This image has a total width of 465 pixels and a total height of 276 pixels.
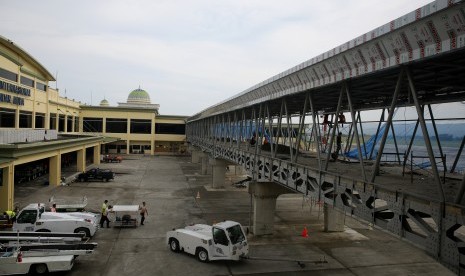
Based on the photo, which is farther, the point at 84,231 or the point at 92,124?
the point at 92,124

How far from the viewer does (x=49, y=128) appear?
5672 cm

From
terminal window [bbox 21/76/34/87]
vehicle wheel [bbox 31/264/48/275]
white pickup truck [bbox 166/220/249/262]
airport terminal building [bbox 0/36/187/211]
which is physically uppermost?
terminal window [bbox 21/76/34/87]

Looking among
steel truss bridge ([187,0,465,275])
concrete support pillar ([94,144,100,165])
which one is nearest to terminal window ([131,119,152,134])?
concrete support pillar ([94,144,100,165])

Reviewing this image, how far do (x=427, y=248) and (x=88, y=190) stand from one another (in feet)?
116

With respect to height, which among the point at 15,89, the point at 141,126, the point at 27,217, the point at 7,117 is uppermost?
the point at 15,89

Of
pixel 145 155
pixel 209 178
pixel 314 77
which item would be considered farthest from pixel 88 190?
pixel 145 155

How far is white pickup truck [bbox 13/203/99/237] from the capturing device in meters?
19.7

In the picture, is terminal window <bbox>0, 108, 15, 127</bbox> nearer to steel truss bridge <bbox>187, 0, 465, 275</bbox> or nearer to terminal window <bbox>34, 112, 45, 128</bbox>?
terminal window <bbox>34, 112, 45, 128</bbox>

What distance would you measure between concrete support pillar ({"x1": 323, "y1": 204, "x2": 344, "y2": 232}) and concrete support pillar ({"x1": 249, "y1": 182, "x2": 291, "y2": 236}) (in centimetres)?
307

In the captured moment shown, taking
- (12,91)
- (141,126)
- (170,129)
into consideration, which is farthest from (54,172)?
(170,129)

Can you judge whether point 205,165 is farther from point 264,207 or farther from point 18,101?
point 264,207

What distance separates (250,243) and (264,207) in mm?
2792

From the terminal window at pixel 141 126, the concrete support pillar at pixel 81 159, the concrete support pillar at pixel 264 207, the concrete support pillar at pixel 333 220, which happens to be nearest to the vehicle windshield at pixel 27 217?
the concrete support pillar at pixel 264 207

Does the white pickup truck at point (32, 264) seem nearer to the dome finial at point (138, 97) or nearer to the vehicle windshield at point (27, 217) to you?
the vehicle windshield at point (27, 217)
